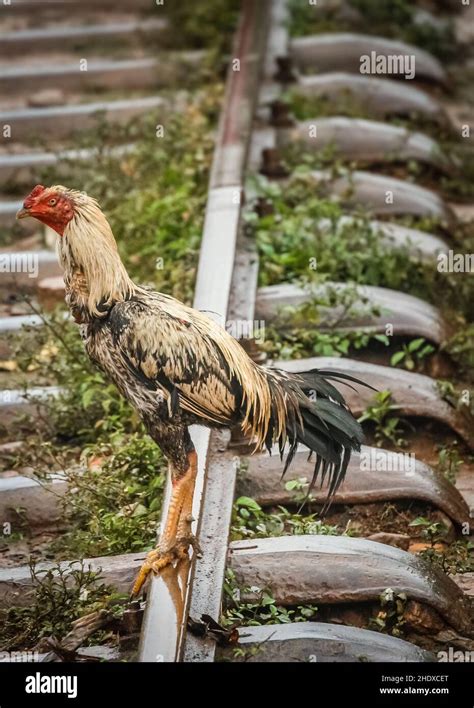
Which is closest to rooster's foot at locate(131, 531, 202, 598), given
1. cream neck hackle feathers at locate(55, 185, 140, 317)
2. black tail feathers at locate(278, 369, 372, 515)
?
black tail feathers at locate(278, 369, 372, 515)

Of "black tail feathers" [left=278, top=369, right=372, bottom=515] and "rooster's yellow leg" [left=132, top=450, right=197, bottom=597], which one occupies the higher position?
"black tail feathers" [left=278, top=369, right=372, bottom=515]

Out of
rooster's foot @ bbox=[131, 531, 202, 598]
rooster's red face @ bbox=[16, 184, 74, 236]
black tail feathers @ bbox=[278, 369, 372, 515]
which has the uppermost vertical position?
rooster's red face @ bbox=[16, 184, 74, 236]

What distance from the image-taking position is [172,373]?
5.59 m

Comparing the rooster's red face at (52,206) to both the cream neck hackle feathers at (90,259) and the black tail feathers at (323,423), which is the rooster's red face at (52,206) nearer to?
the cream neck hackle feathers at (90,259)

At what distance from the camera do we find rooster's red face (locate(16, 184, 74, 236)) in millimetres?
5527

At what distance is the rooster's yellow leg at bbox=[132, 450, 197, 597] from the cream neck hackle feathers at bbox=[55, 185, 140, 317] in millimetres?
747

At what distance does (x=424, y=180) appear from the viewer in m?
10.1

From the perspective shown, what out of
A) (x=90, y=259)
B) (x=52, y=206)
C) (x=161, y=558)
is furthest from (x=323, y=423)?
(x=52, y=206)

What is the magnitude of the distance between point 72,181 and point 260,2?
3.04 metres

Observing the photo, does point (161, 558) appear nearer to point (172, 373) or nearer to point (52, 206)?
point (172, 373)

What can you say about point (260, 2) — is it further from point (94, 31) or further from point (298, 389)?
Answer: point (298, 389)

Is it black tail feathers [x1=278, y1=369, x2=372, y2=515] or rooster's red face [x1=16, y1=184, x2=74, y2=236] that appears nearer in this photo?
rooster's red face [x1=16, y1=184, x2=74, y2=236]

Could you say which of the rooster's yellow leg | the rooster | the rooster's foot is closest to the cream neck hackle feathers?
the rooster

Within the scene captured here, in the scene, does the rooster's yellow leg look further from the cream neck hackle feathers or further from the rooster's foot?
the cream neck hackle feathers
